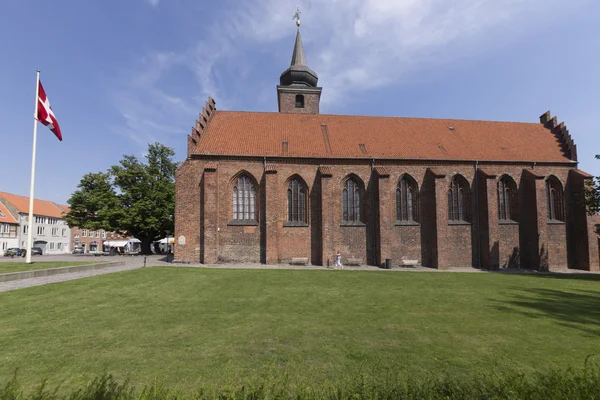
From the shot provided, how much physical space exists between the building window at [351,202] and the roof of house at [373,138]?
2476 millimetres

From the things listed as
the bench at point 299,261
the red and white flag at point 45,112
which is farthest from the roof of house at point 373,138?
the red and white flag at point 45,112

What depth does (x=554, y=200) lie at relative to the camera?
83.9ft

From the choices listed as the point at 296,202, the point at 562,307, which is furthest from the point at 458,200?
the point at 562,307

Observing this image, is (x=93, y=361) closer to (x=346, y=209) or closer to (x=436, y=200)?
(x=346, y=209)

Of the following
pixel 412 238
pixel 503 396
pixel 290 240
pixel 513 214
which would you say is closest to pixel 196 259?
pixel 290 240

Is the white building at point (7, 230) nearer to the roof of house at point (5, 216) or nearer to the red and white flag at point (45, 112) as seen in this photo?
the roof of house at point (5, 216)

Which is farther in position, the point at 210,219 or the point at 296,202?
the point at 296,202

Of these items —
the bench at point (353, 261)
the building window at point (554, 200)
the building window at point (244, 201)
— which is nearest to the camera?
the bench at point (353, 261)

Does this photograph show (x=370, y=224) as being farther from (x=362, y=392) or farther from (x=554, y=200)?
(x=362, y=392)

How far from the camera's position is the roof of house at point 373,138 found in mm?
24453

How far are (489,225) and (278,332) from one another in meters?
23.2

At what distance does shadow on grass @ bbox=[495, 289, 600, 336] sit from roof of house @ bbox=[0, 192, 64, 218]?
211ft

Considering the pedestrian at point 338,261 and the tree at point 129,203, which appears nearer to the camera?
the pedestrian at point 338,261

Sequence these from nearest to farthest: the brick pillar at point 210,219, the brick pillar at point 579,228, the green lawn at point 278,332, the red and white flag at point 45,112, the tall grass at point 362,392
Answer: the tall grass at point 362,392, the green lawn at point 278,332, the red and white flag at point 45,112, the brick pillar at point 210,219, the brick pillar at point 579,228
